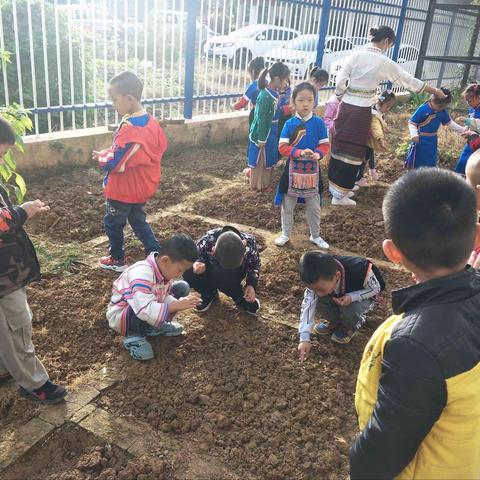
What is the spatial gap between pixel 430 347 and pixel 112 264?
3237 millimetres

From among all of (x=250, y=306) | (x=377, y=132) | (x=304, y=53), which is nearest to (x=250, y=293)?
(x=250, y=306)

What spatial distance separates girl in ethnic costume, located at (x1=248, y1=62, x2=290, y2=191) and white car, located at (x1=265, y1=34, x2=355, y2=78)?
3.15m

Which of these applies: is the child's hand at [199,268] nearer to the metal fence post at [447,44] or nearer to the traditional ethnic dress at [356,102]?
the traditional ethnic dress at [356,102]

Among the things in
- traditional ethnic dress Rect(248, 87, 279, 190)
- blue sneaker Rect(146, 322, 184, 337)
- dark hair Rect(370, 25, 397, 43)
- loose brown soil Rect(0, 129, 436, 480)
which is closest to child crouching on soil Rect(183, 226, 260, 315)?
loose brown soil Rect(0, 129, 436, 480)

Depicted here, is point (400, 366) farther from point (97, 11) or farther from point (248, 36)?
point (248, 36)

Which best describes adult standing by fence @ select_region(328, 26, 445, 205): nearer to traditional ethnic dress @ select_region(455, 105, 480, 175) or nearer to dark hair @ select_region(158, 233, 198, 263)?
traditional ethnic dress @ select_region(455, 105, 480, 175)

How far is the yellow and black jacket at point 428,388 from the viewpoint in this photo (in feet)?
4.05

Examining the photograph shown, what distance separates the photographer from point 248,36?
8.27 metres

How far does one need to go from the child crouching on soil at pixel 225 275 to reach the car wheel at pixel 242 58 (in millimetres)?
5586

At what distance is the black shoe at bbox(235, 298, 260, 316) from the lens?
3.58 m

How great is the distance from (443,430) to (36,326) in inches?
106

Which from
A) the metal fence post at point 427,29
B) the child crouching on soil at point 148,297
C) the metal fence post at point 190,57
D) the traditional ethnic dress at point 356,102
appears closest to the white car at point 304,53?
the metal fence post at point 427,29

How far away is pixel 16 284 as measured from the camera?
2332mm

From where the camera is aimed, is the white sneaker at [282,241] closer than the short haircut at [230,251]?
No
